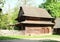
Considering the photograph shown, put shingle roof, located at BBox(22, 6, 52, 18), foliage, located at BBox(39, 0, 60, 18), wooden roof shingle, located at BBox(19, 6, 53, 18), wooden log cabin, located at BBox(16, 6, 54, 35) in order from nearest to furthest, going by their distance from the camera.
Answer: wooden log cabin, located at BBox(16, 6, 54, 35)
wooden roof shingle, located at BBox(19, 6, 53, 18)
shingle roof, located at BBox(22, 6, 52, 18)
foliage, located at BBox(39, 0, 60, 18)

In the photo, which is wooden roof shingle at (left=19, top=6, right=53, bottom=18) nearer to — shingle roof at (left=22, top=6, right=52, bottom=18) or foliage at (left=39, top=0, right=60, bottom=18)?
shingle roof at (left=22, top=6, right=52, bottom=18)

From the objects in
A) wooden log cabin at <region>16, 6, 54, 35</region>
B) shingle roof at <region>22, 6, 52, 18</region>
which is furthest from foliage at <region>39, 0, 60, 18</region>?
wooden log cabin at <region>16, 6, 54, 35</region>

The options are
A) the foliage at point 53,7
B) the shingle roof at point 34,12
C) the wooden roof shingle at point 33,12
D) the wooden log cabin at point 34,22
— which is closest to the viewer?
the wooden log cabin at point 34,22

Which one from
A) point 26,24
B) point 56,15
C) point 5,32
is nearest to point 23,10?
point 26,24

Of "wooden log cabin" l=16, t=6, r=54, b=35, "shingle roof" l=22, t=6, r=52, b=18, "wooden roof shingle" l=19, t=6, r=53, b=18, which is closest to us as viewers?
"wooden log cabin" l=16, t=6, r=54, b=35

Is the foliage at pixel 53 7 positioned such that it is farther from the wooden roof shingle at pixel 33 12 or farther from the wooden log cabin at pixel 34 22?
the wooden log cabin at pixel 34 22

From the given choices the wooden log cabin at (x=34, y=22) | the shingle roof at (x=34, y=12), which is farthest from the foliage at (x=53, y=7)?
the wooden log cabin at (x=34, y=22)

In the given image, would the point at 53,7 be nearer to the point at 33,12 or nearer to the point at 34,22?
the point at 33,12

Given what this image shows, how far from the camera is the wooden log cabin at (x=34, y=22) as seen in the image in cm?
5277

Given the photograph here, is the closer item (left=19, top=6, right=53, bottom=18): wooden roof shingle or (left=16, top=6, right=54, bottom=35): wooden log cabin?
(left=16, top=6, right=54, bottom=35): wooden log cabin

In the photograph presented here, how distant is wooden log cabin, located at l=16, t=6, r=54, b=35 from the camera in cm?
5277

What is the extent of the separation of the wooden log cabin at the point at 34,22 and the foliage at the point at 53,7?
63.0 ft

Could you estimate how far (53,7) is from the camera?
3135 inches

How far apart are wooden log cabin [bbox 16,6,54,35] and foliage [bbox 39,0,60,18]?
1919cm
